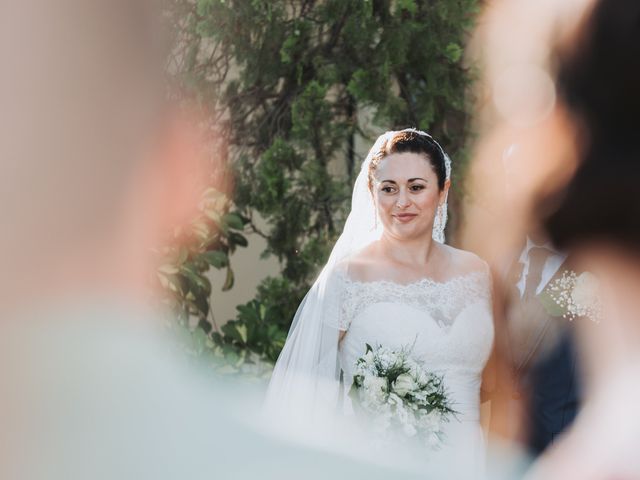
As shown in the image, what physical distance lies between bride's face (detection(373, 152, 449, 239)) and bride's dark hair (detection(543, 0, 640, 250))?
2.42 meters

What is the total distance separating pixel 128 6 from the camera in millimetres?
1130

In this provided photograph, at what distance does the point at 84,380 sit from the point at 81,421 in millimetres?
56

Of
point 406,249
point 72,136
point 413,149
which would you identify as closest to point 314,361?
point 406,249

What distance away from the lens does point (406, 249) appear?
3.47 m

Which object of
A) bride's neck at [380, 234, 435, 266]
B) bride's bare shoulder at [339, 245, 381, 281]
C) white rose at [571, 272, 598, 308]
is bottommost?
white rose at [571, 272, 598, 308]

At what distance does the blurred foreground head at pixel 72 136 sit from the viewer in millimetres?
880

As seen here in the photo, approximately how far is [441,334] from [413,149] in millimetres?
821

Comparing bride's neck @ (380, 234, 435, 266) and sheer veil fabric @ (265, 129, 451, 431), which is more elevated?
bride's neck @ (380, 234, 435, 266)

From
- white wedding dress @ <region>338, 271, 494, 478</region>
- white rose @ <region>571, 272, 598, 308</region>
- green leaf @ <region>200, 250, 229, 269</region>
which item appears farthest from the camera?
green leaf @ <region>200, 250, 229, 269</region>

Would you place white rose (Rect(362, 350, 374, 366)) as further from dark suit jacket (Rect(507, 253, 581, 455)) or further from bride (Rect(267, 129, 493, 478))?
dark suit jacket (Rect(507, 253, 581, 455))

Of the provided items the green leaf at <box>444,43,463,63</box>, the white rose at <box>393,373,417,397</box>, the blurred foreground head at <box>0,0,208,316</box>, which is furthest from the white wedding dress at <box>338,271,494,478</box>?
the blurred foreground head at <box>0,0,208,316</box>

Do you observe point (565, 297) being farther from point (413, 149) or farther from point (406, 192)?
point (413, 149)

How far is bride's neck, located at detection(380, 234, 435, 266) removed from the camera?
11.3ft

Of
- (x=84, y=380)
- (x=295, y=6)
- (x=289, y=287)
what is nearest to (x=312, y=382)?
(x=289, y=287)
